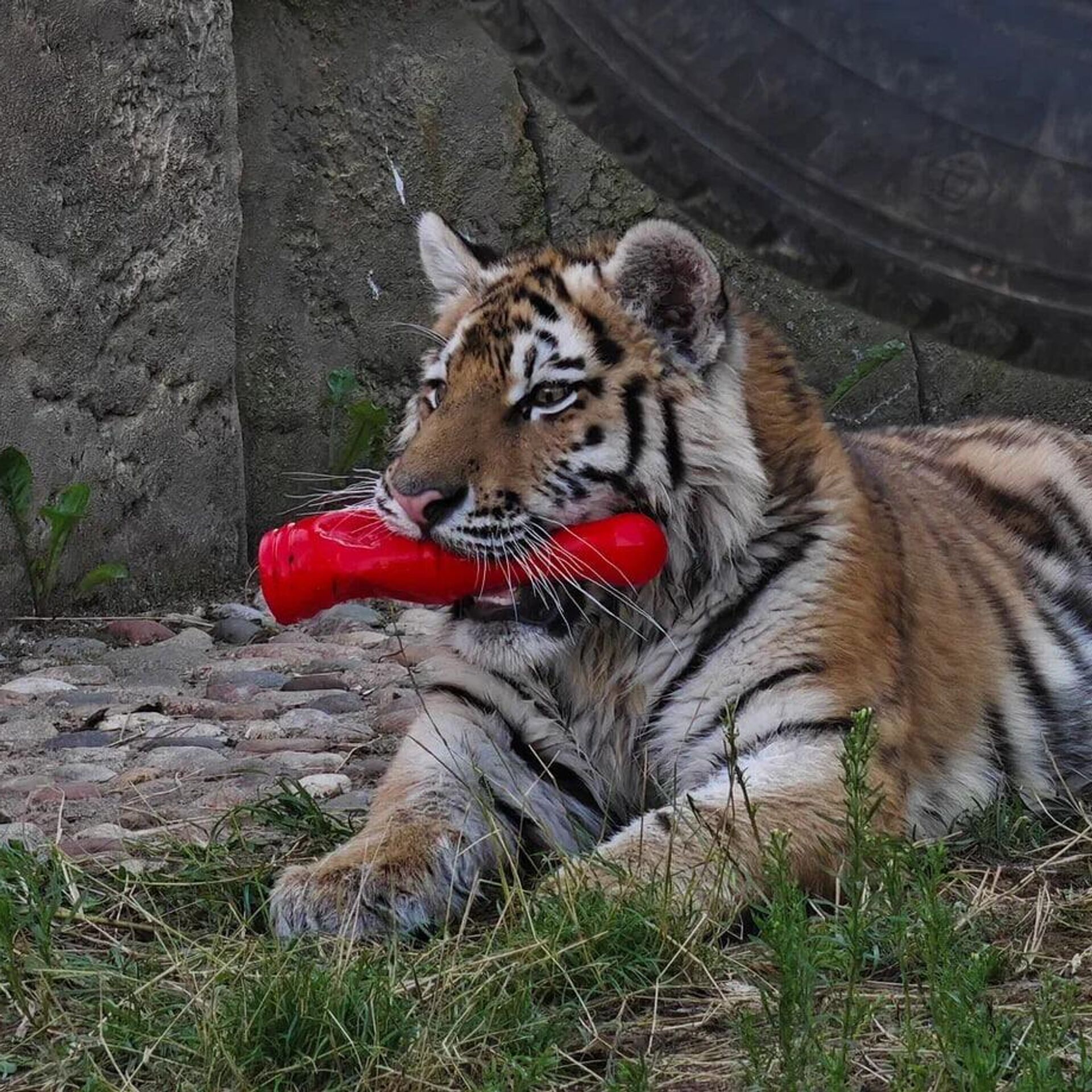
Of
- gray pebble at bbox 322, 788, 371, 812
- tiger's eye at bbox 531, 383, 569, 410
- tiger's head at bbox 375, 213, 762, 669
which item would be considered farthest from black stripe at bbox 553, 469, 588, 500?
gray pebble at bbox 322, 788, 371, 812

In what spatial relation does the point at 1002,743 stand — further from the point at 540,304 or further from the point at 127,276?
the point at 127,276

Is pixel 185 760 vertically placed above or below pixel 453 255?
below

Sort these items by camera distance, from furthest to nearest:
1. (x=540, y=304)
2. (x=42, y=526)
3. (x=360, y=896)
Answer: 1. (x=42, y=526)
2. (x=540, y=304)
3. (x=360, y=896)

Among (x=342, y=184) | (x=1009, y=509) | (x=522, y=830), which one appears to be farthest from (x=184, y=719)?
(x=342, y=184)

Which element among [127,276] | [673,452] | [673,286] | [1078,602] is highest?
[673,286]

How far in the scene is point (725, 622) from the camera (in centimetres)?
360

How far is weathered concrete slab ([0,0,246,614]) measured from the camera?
17.7 feet

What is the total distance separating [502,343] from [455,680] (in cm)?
68

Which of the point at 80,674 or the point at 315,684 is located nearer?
the point at 315,684

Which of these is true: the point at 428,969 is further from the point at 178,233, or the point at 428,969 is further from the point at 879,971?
the point at 178,233

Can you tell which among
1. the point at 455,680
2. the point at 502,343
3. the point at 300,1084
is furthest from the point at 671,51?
the point at 455,680

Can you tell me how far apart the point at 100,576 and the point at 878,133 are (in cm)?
392

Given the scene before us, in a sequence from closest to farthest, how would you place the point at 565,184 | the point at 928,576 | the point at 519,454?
the point at 519,454
the point at 928,576
the point at 565,184

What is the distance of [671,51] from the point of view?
6.82 feet
